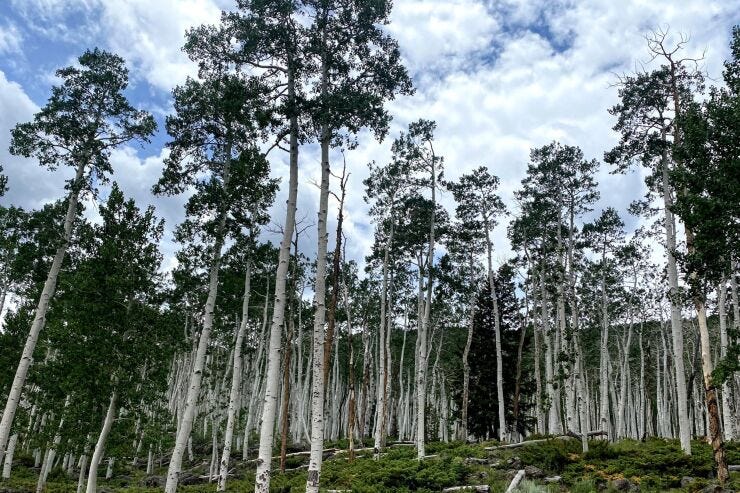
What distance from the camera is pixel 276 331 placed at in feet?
39.5

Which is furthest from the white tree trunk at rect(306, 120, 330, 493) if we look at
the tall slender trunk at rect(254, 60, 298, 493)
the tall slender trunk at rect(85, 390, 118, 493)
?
the tall slender trunk at rect(85, 390, 118, 493)

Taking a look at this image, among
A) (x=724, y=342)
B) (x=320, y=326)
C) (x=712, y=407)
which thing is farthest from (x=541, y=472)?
(x=724, y=342)

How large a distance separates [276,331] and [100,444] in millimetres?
8844

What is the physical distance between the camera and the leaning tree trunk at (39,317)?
1552 cm

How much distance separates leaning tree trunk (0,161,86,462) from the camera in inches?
611

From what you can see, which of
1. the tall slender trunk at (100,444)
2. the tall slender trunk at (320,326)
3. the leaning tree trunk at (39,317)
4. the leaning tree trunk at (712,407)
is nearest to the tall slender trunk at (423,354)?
the tall slender trunk at (320,326)

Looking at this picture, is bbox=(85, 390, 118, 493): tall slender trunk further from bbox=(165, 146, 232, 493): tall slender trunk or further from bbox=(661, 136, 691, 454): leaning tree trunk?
bbox=(661, 136, 691, 454): leaning tree trunk

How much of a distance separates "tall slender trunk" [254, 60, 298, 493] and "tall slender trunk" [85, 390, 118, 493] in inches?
281

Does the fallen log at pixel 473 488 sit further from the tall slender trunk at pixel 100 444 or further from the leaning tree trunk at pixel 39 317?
the leaning tree trunk at pixel 39 317

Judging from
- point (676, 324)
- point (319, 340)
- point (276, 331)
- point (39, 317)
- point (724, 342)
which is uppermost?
point (676, 324)

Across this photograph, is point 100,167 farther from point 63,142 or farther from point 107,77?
point 107,77

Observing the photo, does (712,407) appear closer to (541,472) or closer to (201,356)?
(541,472)

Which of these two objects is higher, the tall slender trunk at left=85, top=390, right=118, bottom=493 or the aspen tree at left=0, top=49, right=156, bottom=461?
the aspen tree at left=0, top=49, right=156, bottom=461

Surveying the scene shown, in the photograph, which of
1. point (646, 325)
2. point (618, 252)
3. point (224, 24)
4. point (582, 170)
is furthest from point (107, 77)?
point (646, 325)
